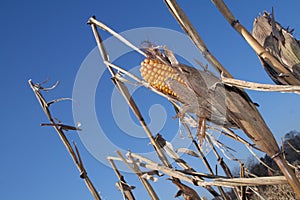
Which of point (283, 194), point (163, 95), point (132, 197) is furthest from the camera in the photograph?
point (283, 194)

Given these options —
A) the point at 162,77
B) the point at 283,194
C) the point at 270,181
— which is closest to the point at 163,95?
the point at 162,77

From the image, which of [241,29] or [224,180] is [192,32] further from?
[224,180]

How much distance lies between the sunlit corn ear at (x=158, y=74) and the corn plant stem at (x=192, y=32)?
0.07m

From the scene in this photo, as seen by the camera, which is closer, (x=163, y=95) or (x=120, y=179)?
(x=163, y=95)

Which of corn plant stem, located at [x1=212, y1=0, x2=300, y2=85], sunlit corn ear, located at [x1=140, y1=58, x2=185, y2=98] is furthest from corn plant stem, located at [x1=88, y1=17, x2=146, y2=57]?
corn plant stem, located at [x1=212, y1=0, x2=300, y2=85]

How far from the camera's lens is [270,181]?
1.06ft

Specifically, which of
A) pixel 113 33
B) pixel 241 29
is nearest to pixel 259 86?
pixel 241 29

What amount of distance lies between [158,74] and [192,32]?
94 millimetres

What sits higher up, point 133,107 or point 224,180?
point 133,107

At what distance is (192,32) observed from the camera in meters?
0.29

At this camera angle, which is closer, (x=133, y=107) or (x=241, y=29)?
(x=241, y=29)

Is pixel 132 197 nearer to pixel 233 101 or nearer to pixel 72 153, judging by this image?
pixel 72 153

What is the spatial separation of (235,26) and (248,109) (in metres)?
0.07

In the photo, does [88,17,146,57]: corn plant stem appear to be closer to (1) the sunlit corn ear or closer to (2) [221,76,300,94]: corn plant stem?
(1) the sunlit corn ear
